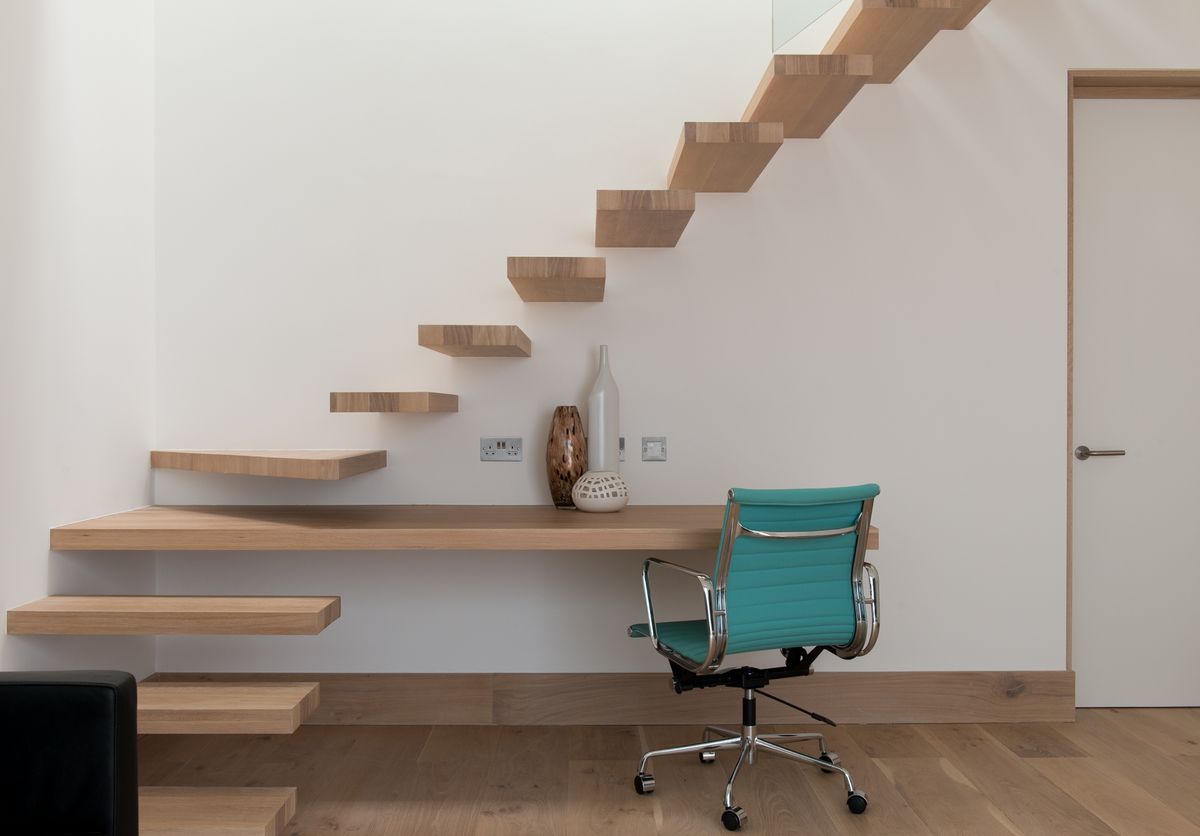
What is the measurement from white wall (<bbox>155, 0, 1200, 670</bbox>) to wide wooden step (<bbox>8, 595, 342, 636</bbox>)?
2.71 ft

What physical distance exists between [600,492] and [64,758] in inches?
67.6

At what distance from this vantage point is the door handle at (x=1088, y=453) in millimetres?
3484

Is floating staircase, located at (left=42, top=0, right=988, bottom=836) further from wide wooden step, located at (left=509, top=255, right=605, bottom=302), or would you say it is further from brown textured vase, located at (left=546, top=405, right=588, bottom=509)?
brown textured vase, located at (left=546, top=405, right=588, bottom=509)

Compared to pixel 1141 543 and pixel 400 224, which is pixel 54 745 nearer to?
pixel 400 224

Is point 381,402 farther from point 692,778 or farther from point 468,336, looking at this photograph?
point 692,778

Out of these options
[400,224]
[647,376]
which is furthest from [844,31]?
[400,224]

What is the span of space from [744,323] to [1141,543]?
1718mm

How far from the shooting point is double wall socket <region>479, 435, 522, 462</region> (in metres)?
3.37

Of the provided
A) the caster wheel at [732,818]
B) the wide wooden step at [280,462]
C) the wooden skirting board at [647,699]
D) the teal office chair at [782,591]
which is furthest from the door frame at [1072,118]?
the wide wooden step at [280,462]

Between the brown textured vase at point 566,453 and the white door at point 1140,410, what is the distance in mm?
1880

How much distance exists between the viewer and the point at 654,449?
3.37m

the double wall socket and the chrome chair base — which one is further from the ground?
the double wall socket

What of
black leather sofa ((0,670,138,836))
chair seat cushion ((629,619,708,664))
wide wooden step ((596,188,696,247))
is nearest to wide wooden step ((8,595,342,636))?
black leather sofa ((0,670,138,836))

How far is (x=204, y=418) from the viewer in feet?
11.1
